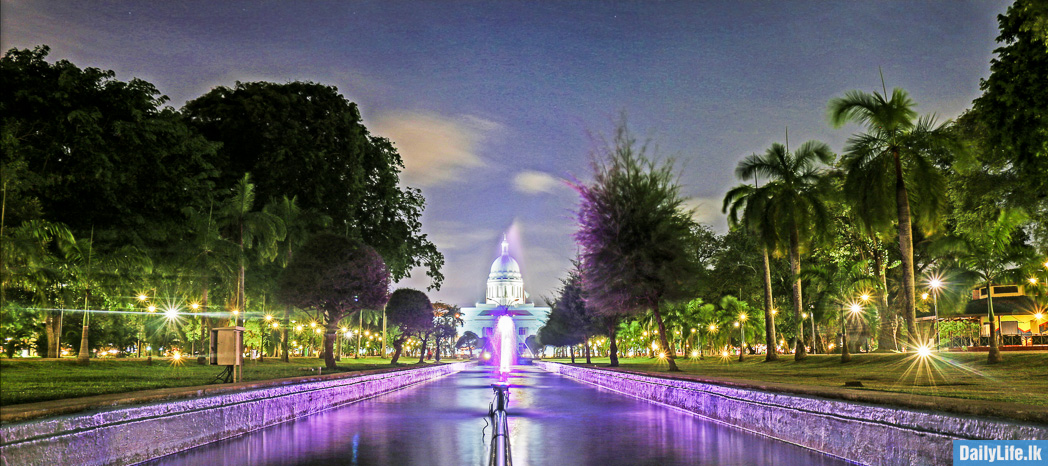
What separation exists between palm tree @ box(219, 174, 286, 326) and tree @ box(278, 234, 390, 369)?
2.37 m

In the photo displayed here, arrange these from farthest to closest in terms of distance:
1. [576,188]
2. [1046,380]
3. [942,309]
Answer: [942,309], [576,188], [1046,380]

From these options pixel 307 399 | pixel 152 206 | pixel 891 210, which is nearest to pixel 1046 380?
pixel 891 210

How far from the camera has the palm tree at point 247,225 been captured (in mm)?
39438

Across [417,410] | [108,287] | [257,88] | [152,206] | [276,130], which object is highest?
[257,88]

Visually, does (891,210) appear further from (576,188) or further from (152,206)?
(152,206)

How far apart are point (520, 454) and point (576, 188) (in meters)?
24.4

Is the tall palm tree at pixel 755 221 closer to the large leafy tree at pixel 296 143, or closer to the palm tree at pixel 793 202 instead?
the palm tree at pixel 793 202

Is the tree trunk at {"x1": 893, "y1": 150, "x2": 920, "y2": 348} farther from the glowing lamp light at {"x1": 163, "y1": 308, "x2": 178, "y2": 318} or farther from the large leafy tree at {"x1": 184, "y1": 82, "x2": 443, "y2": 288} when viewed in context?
the glowing lamp light at {"x1": 163, "y1": 308, "x2": 178, "y2": 318}

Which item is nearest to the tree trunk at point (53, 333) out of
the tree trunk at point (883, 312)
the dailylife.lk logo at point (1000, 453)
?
the tree trunk at point (883, 312)

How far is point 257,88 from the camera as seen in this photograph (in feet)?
145

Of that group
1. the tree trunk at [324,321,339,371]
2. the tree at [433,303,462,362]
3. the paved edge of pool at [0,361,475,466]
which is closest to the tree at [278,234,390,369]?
the tree trunk at [324,321,339,371]

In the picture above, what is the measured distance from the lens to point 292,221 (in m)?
43.4

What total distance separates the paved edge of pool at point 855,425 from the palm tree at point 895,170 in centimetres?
1912

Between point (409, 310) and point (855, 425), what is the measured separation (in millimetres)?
64014
